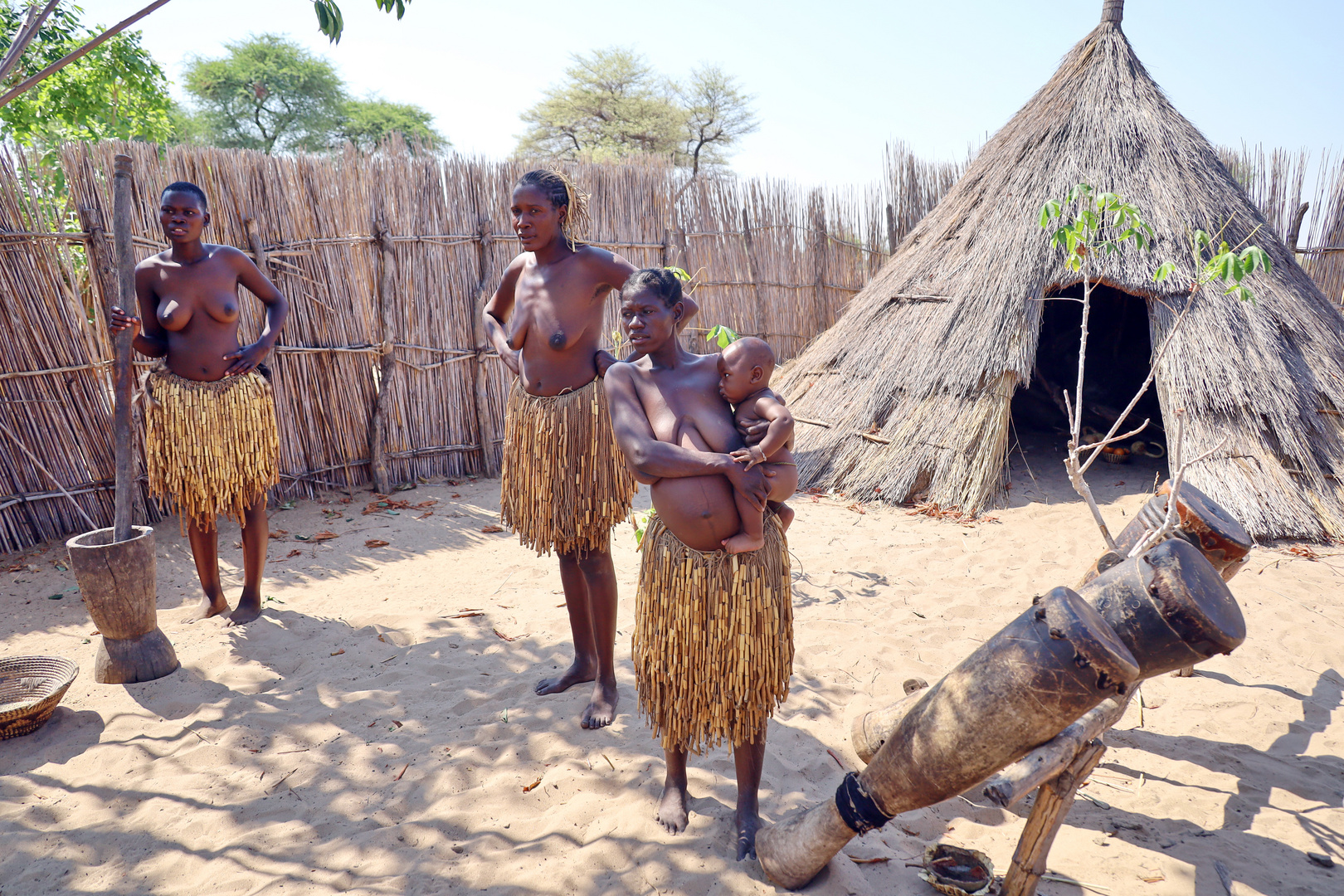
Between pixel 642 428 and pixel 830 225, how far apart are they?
8.05 m

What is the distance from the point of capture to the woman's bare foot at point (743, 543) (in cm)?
182

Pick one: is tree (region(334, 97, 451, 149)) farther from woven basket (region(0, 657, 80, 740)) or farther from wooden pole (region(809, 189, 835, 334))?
woven basket (region(0, 657, 80, 740))

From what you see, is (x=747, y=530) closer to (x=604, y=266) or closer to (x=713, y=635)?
(x=713, y=635)

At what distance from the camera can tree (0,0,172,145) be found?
28.5ft

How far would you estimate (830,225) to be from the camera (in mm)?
9203

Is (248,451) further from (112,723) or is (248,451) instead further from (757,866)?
(757,866)

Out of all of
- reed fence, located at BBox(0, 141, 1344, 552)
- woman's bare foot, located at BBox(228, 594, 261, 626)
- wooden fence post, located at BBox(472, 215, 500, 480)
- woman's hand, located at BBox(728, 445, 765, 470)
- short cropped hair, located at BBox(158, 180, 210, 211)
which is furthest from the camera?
wooden fence post, located at BBox(472, 215, 500, 480)

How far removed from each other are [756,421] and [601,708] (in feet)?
4.53

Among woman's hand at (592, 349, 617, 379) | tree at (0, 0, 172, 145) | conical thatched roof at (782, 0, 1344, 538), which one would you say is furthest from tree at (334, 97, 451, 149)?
woman's hand at (592, 349, 617, 379)

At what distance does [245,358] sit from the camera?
341 cm

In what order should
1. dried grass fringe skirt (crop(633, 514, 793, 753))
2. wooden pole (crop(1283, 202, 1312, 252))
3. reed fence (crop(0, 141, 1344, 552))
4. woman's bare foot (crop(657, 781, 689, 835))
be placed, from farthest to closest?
wooden pole (crop(1283, 202, 1312, 252)), reed fence (crop(0, 141, 1344, 552)), woman's bare foot (crop(657, 781, 689, 835)), dried grass fringe skirt (crop(633, 514, 793, 753))

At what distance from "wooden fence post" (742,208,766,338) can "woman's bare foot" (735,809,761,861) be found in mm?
6996

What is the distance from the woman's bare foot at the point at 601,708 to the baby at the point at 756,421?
118 cm

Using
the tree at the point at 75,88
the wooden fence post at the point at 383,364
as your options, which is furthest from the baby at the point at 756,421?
the tree at the point at 75,88
